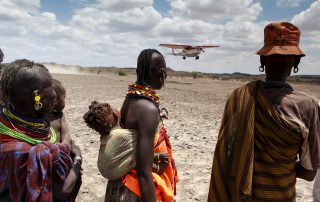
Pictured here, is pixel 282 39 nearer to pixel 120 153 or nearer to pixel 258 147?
pixel 258 147

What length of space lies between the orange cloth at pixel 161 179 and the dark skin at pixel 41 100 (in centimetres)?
45

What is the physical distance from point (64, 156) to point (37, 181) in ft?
0.69

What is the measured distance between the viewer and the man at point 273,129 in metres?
2.38

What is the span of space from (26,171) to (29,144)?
14 cm

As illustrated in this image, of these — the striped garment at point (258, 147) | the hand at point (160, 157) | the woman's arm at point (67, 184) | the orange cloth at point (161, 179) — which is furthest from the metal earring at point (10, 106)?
the striped garment at point (258, 147)

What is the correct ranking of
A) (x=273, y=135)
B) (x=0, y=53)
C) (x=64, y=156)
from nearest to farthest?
(x=64, y=156) < (x=273, y=135) < (x=0, y=53)

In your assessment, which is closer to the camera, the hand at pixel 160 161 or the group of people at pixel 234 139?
the group of people at pixel 234 139

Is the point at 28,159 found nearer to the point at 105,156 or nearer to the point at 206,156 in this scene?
the point at 105,156

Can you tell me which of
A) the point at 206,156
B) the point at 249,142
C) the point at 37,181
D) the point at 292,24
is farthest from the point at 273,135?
the point at 206,156

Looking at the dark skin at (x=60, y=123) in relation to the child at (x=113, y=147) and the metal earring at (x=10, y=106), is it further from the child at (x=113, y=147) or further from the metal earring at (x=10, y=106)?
the metal earring at (x=10, y=106)

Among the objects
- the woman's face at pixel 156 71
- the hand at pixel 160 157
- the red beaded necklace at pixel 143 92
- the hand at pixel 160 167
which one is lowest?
the hand at pixel 160 167

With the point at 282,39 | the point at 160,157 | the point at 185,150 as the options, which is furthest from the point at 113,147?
the point at 185,150

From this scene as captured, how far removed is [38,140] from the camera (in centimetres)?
204

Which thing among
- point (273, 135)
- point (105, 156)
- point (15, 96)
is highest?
point (15, 96)
